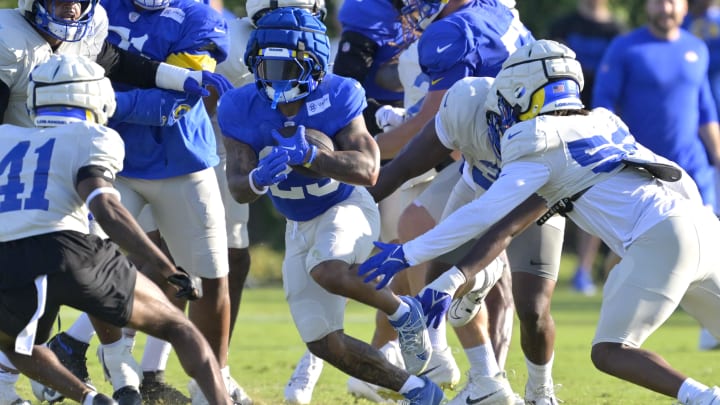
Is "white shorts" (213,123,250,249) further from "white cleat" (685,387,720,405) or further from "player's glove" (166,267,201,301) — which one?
"white cleat" (685,387,720,405)

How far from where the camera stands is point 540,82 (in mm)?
6148

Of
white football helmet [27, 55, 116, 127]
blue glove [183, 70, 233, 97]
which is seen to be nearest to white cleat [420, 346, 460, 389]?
blue glove [183, 70, 233, 97]

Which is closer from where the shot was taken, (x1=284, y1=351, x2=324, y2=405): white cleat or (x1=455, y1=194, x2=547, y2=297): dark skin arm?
(x1=455, y1=194, x2=547, y2=297): dark skin arm

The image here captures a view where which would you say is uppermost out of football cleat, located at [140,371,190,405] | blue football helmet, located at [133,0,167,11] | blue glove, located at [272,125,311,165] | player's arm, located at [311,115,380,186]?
blue glove, located at [272,125,311,165]

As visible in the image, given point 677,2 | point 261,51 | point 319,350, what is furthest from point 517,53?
point 677,2

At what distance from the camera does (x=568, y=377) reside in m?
8.62

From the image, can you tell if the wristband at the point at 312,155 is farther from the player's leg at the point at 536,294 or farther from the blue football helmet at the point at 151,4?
the blue football helmet at the point at 151,4

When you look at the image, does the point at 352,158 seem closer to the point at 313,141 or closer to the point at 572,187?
the point at 313,141

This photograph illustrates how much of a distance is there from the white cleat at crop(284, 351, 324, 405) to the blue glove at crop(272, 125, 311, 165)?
5.27 ft

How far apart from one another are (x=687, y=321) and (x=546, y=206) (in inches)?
291

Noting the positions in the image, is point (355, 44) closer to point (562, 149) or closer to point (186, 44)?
point (186, 44)

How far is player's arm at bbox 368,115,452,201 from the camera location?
6.80m

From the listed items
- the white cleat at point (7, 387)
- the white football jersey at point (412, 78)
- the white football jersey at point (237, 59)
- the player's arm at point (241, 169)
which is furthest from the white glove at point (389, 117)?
the white cleat at point (7, 387)

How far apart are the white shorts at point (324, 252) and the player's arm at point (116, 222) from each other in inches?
31.9
